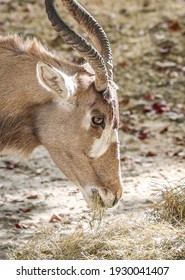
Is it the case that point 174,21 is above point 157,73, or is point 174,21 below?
above

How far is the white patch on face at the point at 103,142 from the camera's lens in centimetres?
782

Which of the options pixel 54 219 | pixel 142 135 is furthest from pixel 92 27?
pixel 142 135

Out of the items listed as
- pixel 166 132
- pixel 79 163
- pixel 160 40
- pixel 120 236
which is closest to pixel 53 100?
pixel 79 163

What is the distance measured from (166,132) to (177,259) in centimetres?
490

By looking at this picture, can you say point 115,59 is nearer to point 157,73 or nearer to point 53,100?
point 157,73

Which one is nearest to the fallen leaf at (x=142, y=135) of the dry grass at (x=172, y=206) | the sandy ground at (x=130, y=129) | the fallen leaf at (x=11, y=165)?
the sandy ground at (x=130, y=129)

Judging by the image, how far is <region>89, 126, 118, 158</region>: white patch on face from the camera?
7824mm

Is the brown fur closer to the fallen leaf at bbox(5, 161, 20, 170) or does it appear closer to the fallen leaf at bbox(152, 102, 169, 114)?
the fallen leaf at bbox(5, 161, 20, 170)

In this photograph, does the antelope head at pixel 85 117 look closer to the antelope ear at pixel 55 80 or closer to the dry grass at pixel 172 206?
the antelope ear at pixel 55 80

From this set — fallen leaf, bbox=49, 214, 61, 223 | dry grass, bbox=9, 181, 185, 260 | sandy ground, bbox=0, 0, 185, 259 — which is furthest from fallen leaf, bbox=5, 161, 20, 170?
dry grass, bbox=9, 181, 185, 260

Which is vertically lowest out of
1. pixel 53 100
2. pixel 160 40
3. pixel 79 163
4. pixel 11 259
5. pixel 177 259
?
pixel 11 259

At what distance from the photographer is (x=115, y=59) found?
49.4 ft

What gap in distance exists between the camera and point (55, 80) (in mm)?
7676

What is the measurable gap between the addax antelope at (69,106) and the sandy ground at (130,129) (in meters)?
0.89
